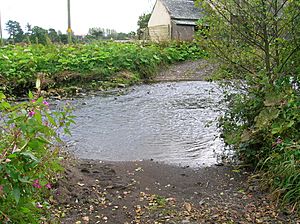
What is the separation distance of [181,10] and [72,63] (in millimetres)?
16493

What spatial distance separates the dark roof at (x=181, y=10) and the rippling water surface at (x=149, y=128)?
16.3 meters

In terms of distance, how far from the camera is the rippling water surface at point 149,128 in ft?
15.8

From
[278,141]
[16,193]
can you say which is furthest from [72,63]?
[16,193]

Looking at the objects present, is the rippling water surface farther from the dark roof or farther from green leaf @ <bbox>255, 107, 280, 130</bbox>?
the dark roof

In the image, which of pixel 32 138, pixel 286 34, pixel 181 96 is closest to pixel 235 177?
pixel 286 34

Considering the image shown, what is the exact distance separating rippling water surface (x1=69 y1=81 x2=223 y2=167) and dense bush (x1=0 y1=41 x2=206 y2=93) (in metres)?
1.94

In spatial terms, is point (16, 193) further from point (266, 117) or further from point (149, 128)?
point (149, 128)

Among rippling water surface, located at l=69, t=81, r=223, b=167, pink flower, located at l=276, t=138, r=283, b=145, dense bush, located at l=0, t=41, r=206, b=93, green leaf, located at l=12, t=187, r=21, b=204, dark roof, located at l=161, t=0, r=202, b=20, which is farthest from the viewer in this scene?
dark roof, located at l=161, t=0, r=202, b=20

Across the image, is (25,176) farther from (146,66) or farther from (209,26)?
(146,66)

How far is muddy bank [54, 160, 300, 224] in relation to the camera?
2668 mm

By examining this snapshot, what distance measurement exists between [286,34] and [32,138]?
2.92 metres

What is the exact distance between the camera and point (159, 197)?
3068 millimetres

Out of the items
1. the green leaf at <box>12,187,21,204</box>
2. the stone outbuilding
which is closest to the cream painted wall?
the stone outbuilding

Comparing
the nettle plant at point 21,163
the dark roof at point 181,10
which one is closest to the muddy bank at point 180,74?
the dark roof at point 181,10
